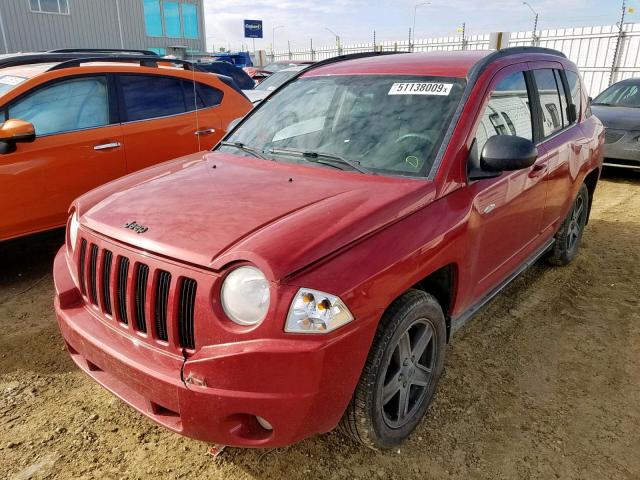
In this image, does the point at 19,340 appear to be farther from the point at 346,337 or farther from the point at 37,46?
the point at 37,46

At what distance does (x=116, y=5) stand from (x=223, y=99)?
1885 cm

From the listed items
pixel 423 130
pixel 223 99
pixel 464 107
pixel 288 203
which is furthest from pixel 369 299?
pixel 223 99

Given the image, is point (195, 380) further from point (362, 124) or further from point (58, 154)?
point (58, 154)

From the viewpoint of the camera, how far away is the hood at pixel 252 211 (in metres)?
1.90

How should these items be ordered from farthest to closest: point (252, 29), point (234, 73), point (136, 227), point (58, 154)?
point (252, 29), point (234, 73), point (58, 154), point (136, 227)

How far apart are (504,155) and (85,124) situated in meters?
3.68

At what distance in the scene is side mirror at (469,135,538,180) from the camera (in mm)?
2508

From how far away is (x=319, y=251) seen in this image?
74.4 inches

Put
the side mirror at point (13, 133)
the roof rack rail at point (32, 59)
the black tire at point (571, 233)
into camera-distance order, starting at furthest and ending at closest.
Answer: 1. the roof rack rail at point (32, 59)
2. the black tire at point (571, 233)
3. the side mirror at point (13, 133)

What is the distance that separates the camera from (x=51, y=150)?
4180 millimetres

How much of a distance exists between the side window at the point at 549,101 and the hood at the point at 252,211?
169cm

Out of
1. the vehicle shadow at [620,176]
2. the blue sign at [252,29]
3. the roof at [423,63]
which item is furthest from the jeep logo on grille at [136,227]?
the blue sign at [252,29]

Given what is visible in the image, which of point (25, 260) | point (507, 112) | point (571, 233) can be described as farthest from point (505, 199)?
point (25, 260)

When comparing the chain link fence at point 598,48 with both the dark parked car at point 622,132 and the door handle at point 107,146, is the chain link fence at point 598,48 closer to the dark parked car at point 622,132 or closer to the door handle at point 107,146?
the dark parked car at point 622,132
